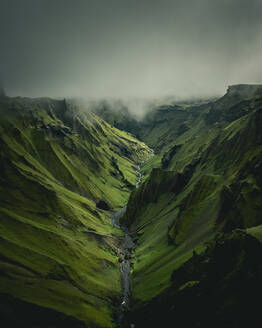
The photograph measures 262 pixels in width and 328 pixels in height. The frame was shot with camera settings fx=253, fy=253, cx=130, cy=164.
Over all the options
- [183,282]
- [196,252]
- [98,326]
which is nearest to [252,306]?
[183,282]

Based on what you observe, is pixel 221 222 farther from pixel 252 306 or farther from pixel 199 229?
pixel 252 306

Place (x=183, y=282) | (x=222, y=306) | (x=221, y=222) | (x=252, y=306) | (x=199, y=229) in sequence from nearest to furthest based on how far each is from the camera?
(x=252, y=306) → (x=222, y=306) → (x=183, y=282) → (x=221, y=222) → (x=199, y=229)

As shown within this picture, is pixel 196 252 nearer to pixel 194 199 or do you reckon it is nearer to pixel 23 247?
pixel 194 199

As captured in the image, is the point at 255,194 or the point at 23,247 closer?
the point at 255,194

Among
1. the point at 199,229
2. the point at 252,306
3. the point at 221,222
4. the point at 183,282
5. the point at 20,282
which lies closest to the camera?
the point at 252,306

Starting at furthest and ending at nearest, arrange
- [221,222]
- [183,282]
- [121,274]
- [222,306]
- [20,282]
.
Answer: [121,274] → [221,222] → [20,282] → [183,282] → [222,306]

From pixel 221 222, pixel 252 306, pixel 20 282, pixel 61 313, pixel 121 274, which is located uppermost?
pixel 252 306

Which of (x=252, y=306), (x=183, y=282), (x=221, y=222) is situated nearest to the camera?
(x=252, y=306)

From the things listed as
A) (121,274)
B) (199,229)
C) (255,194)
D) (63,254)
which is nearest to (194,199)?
(199,229)

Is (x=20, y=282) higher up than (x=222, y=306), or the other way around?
(x=222, y=306)
